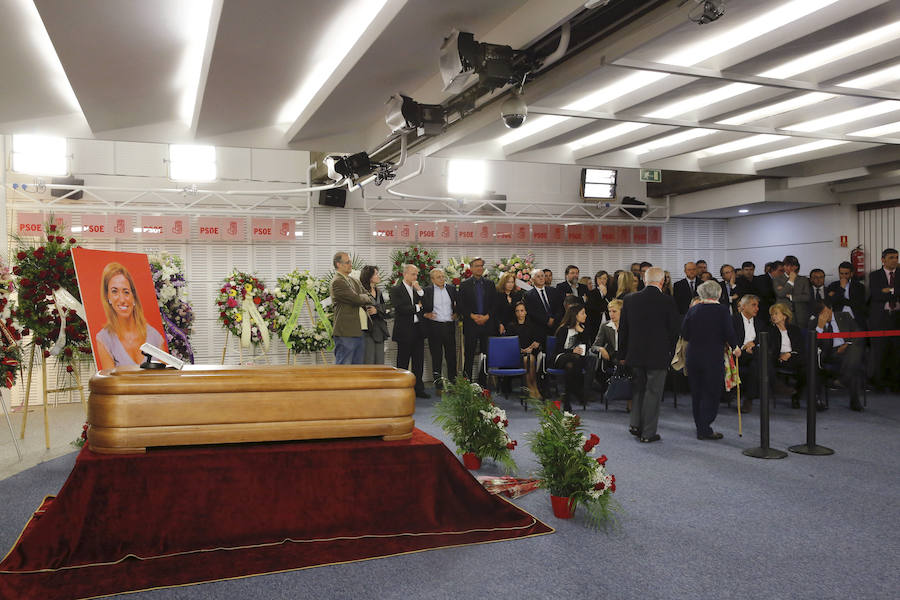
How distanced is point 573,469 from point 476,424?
4.07 feet

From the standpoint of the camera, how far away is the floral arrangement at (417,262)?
10.1m

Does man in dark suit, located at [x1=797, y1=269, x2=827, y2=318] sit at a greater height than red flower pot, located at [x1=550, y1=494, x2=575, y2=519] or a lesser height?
greater

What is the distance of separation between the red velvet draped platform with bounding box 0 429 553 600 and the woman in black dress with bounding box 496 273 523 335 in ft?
19.4

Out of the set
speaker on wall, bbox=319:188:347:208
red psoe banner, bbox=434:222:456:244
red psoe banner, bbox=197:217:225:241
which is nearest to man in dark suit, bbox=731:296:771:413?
red psoe banner, bbox=434:222:456:244

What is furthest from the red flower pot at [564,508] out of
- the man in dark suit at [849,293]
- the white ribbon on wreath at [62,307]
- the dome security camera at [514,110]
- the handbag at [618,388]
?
the man in dark suit at [849,293]

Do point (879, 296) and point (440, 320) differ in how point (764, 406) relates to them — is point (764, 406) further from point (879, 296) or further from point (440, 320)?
point (879, 296)

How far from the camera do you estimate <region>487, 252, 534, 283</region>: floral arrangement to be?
1034cm

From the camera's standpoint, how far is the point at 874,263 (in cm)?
1072

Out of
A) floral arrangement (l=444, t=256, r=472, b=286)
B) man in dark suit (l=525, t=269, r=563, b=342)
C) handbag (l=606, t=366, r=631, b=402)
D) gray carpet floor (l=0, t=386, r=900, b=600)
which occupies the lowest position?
gray carpet floor (l=0, t=386, r=900, b=600)

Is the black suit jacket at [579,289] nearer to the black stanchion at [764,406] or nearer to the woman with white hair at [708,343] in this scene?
the woman with white hair at [708,343]

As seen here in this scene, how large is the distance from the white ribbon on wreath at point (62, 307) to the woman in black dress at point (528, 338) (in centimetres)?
497

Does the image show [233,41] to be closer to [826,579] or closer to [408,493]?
[408,493]

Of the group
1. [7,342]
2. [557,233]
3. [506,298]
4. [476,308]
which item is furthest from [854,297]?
[7,342]

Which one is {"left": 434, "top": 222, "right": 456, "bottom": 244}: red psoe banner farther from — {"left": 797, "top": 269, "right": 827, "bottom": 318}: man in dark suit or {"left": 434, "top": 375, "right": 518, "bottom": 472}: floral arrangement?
{"left": 434, "top": 375, "right": 518, "bottom": 472}: floral arrangement
